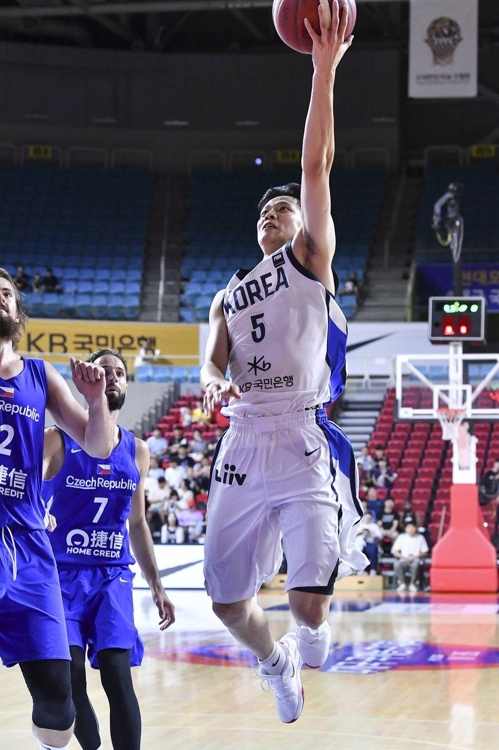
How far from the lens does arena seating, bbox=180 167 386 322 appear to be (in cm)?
2500

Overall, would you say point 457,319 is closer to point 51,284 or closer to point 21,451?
point 21,451

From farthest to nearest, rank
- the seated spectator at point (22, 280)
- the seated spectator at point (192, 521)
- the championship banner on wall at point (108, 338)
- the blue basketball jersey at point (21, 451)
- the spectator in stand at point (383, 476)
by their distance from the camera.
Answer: the seated spectator at point (22, 280), the championship banner on wall at point (108, 338), the spectator in stand at point (383, 476), the seated spectator at point (192, 521), the blue basketball jersey at point (21, 451)

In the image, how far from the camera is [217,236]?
26406 mm

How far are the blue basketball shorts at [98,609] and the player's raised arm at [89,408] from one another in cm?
106

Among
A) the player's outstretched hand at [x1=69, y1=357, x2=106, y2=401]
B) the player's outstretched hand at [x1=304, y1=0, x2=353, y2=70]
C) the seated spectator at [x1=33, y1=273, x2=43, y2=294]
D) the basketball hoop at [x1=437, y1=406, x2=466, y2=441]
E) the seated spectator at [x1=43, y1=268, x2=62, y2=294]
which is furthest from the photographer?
the seated spectator at [x1=43, y1=268, x2=62, y2=294]

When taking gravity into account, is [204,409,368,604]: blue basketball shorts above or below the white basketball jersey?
below

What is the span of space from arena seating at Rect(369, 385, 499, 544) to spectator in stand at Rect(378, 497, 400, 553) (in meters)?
0.59

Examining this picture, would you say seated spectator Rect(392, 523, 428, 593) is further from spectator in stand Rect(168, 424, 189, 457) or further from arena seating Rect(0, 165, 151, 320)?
arena seating Rect(0, 165, 151, 320)

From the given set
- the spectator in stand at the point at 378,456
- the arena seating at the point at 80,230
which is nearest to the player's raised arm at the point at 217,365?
the spectator in stand at the point at 378,456

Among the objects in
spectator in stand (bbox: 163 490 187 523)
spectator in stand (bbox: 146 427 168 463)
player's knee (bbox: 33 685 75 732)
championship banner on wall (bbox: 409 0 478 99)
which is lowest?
spectator in stand (bbox: 163 490 187 523)

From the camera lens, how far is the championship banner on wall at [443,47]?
19.5m

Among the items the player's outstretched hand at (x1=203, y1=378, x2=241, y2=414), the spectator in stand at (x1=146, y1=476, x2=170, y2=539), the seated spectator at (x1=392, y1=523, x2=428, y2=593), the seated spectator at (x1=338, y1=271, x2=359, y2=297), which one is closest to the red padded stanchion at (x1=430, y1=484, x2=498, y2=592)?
the seated spectator at (x1=392, y1=523, x2=428, y2=593)

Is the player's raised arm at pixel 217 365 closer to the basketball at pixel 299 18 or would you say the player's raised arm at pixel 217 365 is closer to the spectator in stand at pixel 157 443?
the basketball at pixel 299 18

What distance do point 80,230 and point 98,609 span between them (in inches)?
879
